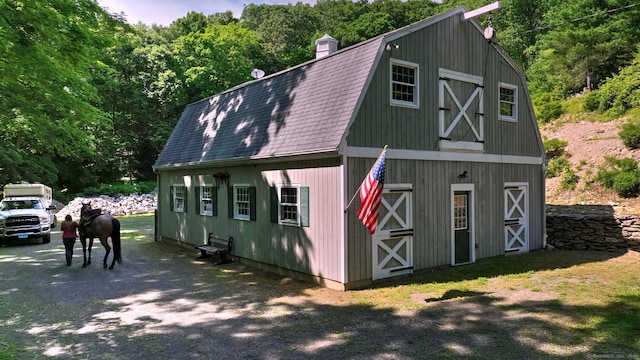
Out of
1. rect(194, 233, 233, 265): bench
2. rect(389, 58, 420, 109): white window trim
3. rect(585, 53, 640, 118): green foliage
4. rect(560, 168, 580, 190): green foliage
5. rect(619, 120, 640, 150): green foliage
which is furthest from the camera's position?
rect(585, 53, 640, 118): green foliage

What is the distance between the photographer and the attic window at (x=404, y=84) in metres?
10.4

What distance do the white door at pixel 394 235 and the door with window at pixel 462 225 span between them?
1822 mm

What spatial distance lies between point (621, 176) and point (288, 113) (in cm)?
1586

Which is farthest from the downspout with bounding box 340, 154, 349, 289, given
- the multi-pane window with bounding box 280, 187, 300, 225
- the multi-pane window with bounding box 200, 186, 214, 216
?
the multi-pane window with bounding box 200, 186, 214, 216

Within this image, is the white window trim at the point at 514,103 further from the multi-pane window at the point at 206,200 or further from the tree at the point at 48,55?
the tree at the point at 48,55

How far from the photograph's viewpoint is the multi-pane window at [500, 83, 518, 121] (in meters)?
13.2

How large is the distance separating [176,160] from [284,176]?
7.07 metres

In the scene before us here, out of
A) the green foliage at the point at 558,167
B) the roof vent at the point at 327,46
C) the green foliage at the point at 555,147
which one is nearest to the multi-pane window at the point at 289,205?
the roof vent at the point at 327,46

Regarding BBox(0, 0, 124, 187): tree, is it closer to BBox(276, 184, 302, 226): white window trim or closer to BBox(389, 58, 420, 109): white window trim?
BBox(276, 184, 302, 226): white window trim

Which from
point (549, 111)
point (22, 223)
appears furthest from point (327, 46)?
point (549, 111)

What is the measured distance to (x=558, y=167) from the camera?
2239 cm

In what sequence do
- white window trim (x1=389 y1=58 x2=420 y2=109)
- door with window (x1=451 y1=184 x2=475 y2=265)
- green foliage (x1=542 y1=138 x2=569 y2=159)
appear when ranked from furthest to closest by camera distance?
green foliage (x1=542 y1=138 x2=569 y2=159)
door with window (x1=451 y1=184 x2=475 y2=265)
white window trim (x1=389 y1=58 x2=420 y2=109)

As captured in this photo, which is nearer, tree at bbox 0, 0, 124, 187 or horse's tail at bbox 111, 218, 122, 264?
tree at bbox 0, 0, 124, 187

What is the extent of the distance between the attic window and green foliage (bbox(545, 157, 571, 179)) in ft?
50.9
